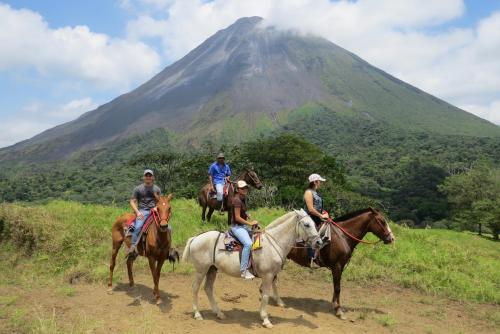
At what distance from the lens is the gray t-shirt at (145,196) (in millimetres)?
9625

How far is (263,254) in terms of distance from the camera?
8406 mm

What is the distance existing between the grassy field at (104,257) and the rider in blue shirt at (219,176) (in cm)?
156

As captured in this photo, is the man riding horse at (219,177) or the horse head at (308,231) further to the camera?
the man riding horse at (219,177)

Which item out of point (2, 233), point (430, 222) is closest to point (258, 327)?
point (2, 233)

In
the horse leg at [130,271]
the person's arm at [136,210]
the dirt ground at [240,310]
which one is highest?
the person's arm at [136,210]

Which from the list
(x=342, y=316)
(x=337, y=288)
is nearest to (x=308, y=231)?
(x=337, y=288)

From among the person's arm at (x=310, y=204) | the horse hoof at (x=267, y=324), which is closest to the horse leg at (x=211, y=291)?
the horse hoof at (x=267, y=324)

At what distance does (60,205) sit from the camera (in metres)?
16.8

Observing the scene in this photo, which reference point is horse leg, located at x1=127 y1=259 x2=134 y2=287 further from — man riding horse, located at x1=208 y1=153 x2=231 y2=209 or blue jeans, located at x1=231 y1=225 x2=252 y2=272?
man riding horse, located at x1=208 y1=153 x2=231 y2=209

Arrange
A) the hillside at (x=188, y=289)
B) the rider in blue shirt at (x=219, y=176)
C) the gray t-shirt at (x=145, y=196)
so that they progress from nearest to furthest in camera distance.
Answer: the hillside at (x=188, y=289), the gray t-shirt at (x=145, y=196), the rider in blue shirt at (x=219, y=176)

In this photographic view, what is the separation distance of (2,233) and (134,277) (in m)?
6.61

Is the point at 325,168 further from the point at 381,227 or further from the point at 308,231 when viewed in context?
the point at 308,231

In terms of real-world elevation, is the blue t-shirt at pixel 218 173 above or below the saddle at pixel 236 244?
above

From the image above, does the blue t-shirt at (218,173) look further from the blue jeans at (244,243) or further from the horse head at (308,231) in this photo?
the horse head at (308,231)
